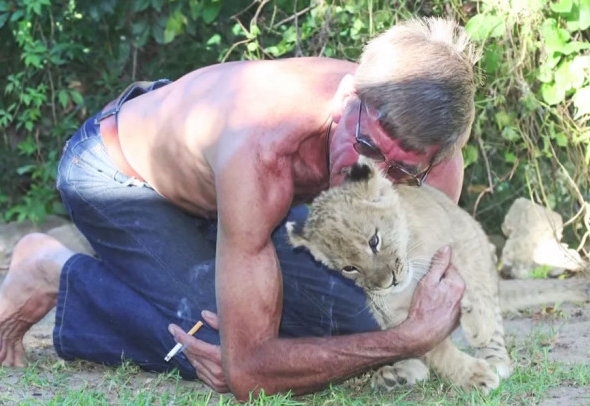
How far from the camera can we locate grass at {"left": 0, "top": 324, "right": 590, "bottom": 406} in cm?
380

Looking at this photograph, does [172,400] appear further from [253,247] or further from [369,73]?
[369,73]

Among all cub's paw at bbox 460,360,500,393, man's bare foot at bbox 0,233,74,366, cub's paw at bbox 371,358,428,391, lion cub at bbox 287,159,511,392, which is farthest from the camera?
man's bare foot at bbox 0,233,74,366

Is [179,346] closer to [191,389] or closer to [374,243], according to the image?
[191,389]

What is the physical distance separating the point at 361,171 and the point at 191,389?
1.14m

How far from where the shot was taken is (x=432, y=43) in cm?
379

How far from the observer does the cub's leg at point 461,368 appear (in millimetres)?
3922

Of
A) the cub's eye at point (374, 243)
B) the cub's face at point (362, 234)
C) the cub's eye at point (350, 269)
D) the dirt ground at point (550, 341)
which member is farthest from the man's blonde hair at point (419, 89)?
the dirt ground at point (550, 341)

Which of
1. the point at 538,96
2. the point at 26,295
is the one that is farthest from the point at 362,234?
the point at 538,96

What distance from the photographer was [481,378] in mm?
3926

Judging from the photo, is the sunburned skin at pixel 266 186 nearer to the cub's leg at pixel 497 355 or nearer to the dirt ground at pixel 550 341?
the cub's leg at pixel 497 355

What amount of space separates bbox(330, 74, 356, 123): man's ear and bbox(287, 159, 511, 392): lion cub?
21 centimetres

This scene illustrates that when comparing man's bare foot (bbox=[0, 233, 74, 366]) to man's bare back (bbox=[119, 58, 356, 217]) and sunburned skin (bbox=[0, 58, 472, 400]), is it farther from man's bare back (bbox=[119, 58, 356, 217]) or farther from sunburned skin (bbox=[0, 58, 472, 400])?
sunburned skin (bbox=[0, 58, 472, 400])

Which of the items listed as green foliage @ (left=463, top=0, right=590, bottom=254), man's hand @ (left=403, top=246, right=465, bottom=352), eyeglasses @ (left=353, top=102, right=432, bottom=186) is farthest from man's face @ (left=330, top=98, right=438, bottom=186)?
green foliage @ (left=463, top=0, right=590, bottom=254)

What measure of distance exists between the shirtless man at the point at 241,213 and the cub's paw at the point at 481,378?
9.2 inches
